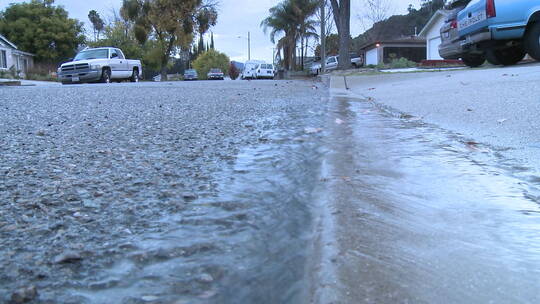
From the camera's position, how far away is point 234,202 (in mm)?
2033

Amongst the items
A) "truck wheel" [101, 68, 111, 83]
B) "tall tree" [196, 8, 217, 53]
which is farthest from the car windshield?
"tall tree" [196, 8, 217, 53]

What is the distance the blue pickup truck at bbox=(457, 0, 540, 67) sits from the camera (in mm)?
9367

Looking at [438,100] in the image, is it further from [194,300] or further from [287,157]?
[194,300]

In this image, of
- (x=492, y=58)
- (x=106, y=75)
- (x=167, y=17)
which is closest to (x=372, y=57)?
(x=167, y=17)

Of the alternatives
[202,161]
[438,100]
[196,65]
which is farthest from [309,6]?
[202,161]

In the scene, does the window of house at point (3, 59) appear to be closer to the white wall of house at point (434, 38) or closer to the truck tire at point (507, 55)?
the white wall of house at point (434, 38)

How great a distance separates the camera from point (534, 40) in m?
9.34

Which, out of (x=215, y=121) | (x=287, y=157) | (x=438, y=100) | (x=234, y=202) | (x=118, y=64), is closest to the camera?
(x=234, y=202)

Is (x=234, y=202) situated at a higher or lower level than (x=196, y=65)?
lower

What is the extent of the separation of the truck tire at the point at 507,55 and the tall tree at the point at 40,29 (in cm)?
4617

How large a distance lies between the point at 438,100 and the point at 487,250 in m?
4.49

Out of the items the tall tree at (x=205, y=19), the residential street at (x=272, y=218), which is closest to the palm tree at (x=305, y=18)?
the tall tree at (x=205, y=19)

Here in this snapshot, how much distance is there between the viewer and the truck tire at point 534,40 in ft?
30.3

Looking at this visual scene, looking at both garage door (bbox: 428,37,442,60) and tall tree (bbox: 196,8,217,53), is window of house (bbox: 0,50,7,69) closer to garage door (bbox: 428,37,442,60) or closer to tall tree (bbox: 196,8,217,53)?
tall tree (bbox: 196,8,217,53)
